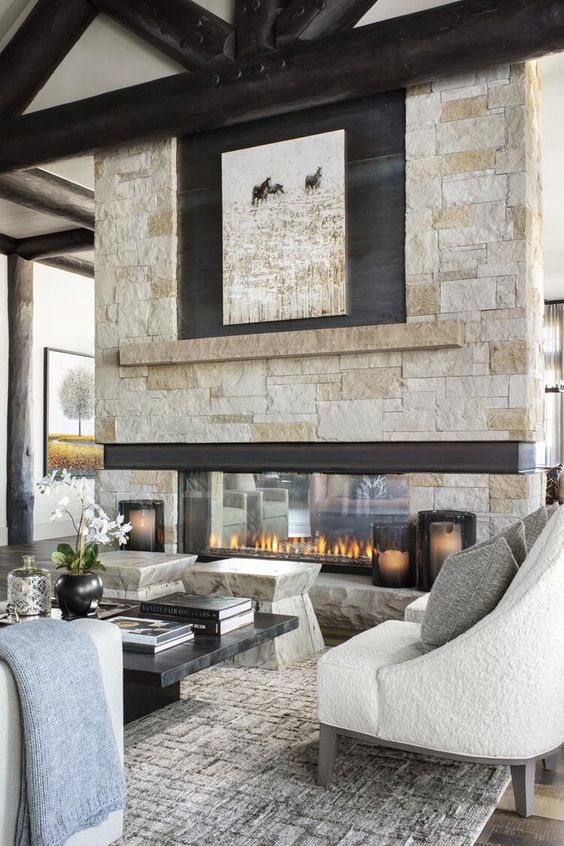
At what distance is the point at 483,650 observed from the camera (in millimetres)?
2150

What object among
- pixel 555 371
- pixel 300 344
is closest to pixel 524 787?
pixel 300 344

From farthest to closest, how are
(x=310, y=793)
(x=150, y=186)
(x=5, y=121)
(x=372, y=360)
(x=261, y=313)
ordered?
(x=5, y=121) → (x=150, y=186) → (x=261, y=313) → (x=372, y=360) → (x=310, y=793)

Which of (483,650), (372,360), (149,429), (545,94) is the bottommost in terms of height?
(483,650)

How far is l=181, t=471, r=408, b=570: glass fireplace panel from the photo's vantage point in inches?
180

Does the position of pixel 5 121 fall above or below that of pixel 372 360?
above

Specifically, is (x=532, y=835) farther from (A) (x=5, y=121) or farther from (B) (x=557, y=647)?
(A) (x=5, y=121)

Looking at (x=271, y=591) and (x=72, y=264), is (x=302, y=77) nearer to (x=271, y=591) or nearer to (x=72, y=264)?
(x=271, y=591)

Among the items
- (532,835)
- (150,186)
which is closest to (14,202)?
(150,186)

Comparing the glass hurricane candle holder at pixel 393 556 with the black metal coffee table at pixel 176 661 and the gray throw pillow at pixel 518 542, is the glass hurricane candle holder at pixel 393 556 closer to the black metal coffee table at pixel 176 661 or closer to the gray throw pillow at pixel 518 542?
the black metal coffee table at pixel 176 661

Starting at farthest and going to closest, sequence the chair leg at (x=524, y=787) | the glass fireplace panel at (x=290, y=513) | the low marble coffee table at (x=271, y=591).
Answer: the glass fireplace panel at (x=290, y=513) < the low marble coffee table at (x=271, y=591) < the chair leg at (x=524, y=787)

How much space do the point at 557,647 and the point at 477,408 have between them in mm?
2163

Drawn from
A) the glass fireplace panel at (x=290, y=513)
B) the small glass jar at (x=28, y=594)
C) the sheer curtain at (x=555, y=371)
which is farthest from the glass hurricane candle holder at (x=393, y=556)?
the sheer curtain at (x=555, y=371)

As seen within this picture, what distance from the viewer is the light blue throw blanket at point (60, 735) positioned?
65.3 inches

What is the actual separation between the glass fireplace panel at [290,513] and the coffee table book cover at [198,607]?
5.19 feet
